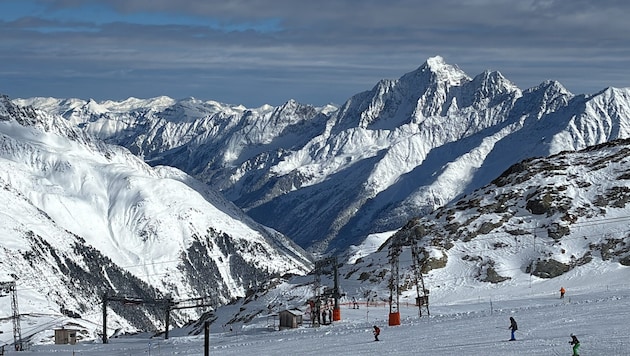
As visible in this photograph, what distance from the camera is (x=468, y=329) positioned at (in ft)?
334

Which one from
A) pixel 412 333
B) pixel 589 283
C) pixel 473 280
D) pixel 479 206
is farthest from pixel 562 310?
pixel 479 206

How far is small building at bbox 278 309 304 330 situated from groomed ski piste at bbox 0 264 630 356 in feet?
4.17

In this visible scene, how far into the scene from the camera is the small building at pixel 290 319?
13462cm

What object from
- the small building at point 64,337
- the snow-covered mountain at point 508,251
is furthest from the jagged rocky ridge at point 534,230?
the small building at point 64,337

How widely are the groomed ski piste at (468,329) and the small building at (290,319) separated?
1.27 meters

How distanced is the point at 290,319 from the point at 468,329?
3779cm

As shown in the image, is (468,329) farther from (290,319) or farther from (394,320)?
(290,319)

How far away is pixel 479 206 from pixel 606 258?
1405 inches

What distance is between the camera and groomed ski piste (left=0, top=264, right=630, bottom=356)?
284ft

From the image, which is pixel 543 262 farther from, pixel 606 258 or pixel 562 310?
pixel 562 310

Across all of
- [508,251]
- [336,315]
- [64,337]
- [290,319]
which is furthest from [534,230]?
[64,337]

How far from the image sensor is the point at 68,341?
563 ft

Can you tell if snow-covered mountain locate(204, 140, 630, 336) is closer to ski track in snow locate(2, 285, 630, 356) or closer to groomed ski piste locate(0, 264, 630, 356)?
groomed ski piste locate(0, 264, 630, 356)

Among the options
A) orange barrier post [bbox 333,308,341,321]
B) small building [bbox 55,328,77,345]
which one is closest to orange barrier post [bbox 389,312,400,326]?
orange barrier post [bbox 333,308,341,321]
